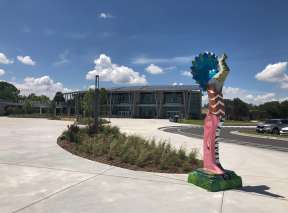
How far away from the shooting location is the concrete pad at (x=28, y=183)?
18.8 ft

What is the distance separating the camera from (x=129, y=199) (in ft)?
19.7

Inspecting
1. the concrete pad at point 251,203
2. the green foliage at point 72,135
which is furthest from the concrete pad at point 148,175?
the green foliage at point 72,135

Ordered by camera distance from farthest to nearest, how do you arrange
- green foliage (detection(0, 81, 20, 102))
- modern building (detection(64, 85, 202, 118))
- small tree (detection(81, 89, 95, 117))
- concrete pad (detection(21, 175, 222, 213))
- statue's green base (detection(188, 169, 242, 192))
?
1. green foliage (detection(0, 81, 20, 102))
2. modern building (detection(64, 85, 202, 118))
3. small tree (detection(81, 89, 95, 117))
4. statue's green base (detection(188, 169, 242, 192))
5. concrete pad (detection(21, 175, 222, 213))

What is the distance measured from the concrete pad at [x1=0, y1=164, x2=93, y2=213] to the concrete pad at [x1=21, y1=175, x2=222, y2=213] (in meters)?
0.33

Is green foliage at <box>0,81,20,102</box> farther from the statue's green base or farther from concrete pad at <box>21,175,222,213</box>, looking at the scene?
the statue's green base

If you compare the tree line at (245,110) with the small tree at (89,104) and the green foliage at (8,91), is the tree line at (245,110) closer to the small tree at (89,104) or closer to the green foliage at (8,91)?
the small tree at (89,104)

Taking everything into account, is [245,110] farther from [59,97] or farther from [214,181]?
[214,181]

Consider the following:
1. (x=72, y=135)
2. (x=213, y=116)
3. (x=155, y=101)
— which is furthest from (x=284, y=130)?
(x=155, y=101)

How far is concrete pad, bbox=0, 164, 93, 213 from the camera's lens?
18.8 feet

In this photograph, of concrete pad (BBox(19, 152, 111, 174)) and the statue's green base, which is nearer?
the statue's green base

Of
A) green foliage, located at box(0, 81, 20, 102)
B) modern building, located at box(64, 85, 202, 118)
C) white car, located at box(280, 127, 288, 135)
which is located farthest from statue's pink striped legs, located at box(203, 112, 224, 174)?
green foliage, located at box(0, 81, 20, 102)

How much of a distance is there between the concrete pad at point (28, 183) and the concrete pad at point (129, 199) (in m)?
0.33

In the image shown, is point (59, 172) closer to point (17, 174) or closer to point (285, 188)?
point (17, 174)

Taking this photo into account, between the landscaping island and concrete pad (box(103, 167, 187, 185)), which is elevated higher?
the landscaping island
